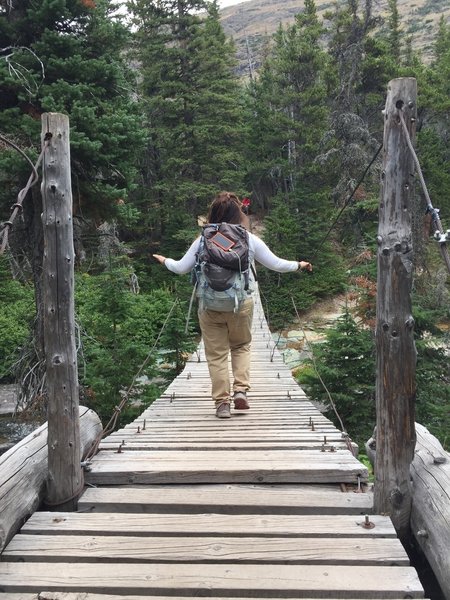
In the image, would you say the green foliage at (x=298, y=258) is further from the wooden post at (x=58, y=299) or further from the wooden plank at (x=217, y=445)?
the wooden post at (x=58, y=299)

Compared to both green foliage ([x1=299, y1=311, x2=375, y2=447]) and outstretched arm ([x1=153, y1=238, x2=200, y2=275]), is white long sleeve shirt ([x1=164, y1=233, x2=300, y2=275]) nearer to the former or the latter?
outstretched arm ([x1=153, y1=238, x2=200, y2=275])

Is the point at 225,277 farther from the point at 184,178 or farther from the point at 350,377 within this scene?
the point at 184,178

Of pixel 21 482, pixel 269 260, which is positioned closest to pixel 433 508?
pixel 21 482

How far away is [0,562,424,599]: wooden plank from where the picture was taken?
5.81 ft

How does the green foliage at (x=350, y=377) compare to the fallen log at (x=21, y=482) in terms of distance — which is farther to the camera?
the green foliage at (x=350, y=377)

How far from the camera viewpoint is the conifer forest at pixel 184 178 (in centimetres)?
743

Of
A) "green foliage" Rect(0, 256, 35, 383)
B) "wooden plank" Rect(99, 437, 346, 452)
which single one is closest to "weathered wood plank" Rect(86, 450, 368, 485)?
"wooden plank" Rect(99, 437, 346, 452)

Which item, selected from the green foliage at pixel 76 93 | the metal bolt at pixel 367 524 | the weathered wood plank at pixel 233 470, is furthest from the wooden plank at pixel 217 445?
the green foliage at pixel 76 93

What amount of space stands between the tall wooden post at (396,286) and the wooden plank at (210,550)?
0.37 metres

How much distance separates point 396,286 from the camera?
2125mm

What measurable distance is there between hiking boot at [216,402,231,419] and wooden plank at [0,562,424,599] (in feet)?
7.00

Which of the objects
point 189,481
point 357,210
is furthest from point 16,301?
point 189,481

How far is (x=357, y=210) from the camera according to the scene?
17.4 meters

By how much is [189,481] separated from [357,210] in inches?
623
